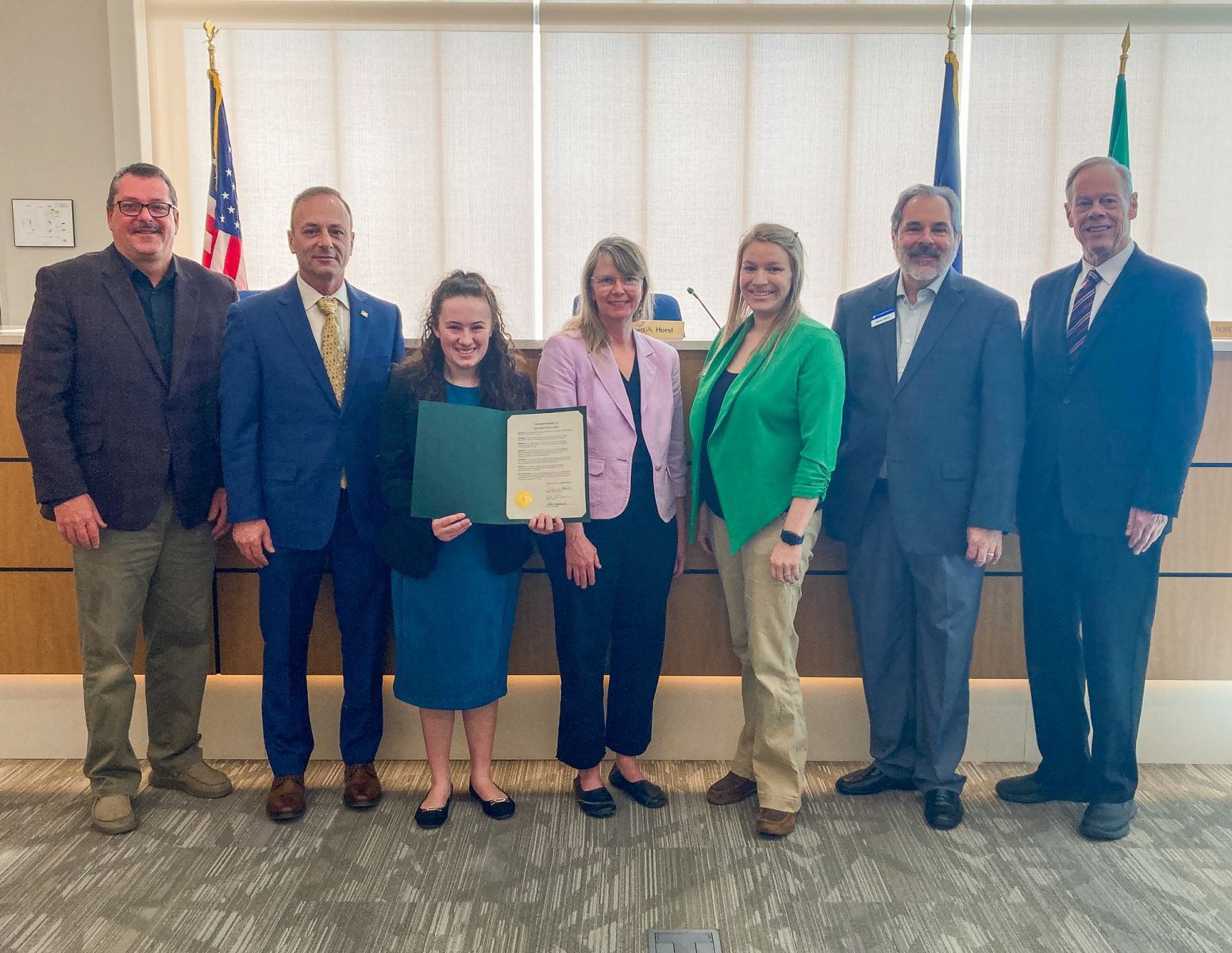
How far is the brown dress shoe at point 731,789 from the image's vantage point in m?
2.23

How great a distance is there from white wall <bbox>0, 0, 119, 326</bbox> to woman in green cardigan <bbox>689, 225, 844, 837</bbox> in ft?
11.2

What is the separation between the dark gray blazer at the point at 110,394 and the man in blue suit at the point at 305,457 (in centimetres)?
15

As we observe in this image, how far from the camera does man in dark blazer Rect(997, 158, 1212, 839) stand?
6.48 ft

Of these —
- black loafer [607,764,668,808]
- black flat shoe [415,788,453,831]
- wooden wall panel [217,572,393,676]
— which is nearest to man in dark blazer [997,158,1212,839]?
black loafer [607,764,668,808]

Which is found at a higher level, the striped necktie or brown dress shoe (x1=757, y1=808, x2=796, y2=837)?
the striped necktie

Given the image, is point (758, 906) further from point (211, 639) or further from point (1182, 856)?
point (211, 639)

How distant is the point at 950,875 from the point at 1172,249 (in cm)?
416

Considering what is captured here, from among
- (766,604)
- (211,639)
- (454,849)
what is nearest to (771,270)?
(766,604)

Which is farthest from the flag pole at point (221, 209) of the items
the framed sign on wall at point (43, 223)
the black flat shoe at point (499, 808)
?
the black flat shoe at point (499, 808)

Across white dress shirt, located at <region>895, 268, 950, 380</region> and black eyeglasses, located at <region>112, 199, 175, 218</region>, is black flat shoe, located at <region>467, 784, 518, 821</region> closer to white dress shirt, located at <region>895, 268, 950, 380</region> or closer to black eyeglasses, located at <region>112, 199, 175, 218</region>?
white dress shirt, located at <region>895, 268, 950, 380</region>

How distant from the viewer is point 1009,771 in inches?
97.3

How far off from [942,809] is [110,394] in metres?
2.43

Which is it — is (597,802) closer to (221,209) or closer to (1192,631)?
(1192,631)

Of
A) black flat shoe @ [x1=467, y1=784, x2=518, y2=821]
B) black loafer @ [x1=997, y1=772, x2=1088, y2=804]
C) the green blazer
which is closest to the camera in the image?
the green blazer
